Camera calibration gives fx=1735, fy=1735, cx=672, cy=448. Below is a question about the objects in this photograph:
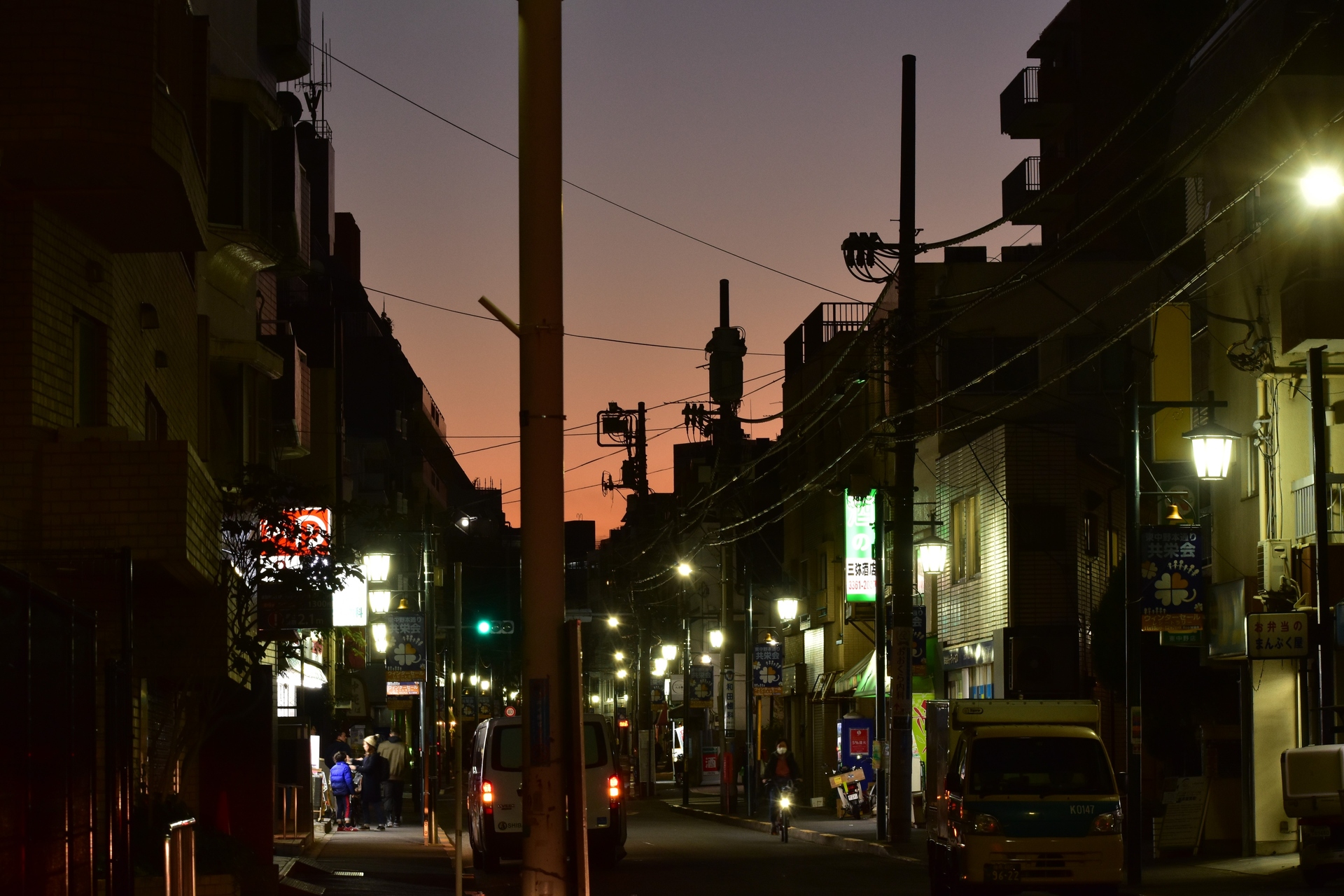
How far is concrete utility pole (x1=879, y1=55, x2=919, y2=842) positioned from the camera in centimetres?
2906

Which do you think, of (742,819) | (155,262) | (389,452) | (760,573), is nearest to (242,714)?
(155,262)

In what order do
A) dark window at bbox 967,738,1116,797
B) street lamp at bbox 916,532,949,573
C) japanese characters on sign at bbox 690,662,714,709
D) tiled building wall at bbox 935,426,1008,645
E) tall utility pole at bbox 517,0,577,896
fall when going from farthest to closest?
japanese characters on sign at bbox 690,662,714,709, tiled building wall at bbox 935,426,1008,645, street lamp at bbox 916,532,949,573, dark window at bbox 967,738,1116,797, tall utility pole at bbox 517,0,577,896

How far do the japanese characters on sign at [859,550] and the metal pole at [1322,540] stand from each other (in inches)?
772

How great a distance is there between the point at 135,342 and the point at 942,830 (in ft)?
→ 34.6

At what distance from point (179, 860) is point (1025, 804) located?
973 cm

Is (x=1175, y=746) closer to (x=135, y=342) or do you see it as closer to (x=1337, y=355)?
(x=1337, y=355)

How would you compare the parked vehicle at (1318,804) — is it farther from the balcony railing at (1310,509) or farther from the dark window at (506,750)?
the dark window at (506,750)

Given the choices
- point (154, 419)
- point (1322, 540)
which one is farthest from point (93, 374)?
point (1322, 540)

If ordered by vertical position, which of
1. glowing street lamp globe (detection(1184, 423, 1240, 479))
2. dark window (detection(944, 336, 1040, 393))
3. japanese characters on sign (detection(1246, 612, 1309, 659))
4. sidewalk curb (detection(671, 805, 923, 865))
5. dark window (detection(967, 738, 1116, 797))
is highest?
dark window (detection(944, 336, 1040, 393))

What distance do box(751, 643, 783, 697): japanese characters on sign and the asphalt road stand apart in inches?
358

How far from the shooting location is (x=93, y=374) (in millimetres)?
16328

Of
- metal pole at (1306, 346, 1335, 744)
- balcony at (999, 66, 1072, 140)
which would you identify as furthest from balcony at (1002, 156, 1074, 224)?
metal pole at (1306, 346, 1335, 744)

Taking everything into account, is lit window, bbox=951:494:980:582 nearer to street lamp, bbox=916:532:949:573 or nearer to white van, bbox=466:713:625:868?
street lamp, bbox=916:532:949:573

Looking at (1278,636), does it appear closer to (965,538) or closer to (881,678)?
(881,678)
